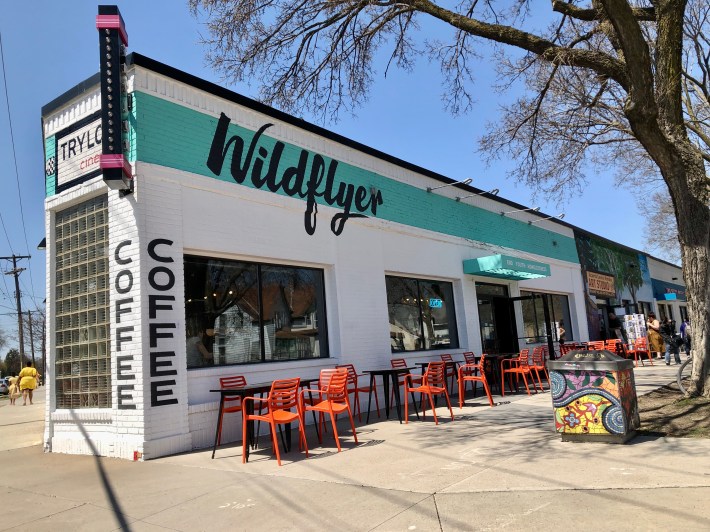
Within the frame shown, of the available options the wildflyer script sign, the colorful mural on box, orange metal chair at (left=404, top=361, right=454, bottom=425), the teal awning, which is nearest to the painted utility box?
the colorful mural on box

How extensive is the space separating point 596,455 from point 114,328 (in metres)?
6.84

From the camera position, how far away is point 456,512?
452 centimetres

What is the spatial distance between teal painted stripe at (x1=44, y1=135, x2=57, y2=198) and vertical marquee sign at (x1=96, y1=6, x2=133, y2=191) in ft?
7.63

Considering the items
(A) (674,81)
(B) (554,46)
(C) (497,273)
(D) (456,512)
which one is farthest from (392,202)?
(D) (456,512)

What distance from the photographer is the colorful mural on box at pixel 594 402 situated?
6707 mm

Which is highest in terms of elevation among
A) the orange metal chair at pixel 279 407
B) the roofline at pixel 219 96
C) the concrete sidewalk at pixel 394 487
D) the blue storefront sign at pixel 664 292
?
the roofline at pixel 219 96

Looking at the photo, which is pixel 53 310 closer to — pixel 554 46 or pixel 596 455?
pixel 596 455

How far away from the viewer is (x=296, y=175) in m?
11.1

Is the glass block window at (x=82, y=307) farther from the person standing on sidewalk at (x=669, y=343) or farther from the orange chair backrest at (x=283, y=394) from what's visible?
the person standing on sidewalk at (x=669, y=343)

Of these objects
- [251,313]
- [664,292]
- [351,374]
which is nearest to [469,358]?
[351,374]

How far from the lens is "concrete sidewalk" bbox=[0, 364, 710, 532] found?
440cm

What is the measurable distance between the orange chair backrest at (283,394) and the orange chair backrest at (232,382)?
4.94ft

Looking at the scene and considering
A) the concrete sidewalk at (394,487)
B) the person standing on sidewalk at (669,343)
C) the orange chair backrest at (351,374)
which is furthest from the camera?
the person standing on sidewalk at (669,343)

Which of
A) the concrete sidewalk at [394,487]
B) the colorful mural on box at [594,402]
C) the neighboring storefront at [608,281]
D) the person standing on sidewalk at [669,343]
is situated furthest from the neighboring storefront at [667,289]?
the concrete sidewalk at [394,487]
